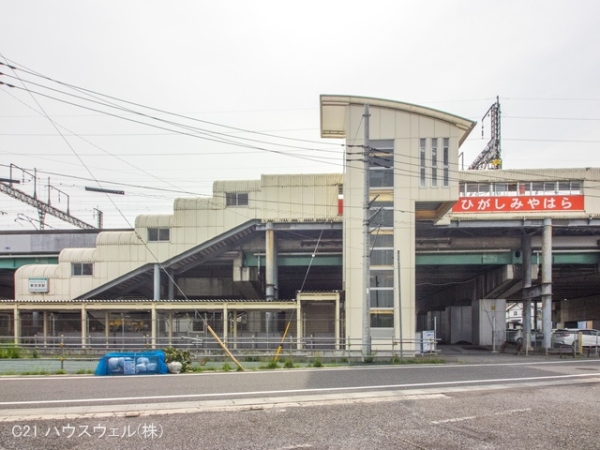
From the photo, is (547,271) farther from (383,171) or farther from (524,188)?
(383,171)

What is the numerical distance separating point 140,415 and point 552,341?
37.3 meters

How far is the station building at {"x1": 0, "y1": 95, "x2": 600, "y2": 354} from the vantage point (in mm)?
31062

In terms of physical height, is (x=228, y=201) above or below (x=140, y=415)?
above

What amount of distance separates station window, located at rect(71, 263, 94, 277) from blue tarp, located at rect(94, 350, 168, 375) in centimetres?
2595

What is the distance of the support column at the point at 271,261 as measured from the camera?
124ft

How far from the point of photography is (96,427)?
26.8 ft

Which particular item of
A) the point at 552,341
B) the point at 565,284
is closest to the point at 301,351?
the point at 552,341

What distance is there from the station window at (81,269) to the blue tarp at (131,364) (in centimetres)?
2595

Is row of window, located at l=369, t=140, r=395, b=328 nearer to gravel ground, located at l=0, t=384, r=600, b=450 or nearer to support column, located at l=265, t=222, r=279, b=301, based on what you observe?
support column, located at l=265, t=222, r=279, b=301


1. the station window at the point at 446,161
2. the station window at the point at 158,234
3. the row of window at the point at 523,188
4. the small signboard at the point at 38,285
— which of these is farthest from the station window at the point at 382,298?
the small signboard at the point at 38,285

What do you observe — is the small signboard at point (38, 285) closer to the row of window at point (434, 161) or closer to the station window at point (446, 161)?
the row of window at point (434, 161)

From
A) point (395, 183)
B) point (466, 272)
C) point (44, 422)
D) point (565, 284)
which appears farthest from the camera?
point (565, 284)

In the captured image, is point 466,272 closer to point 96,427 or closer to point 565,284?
point 565,284

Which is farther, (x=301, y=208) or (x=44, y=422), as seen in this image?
(x=301, y=208)
